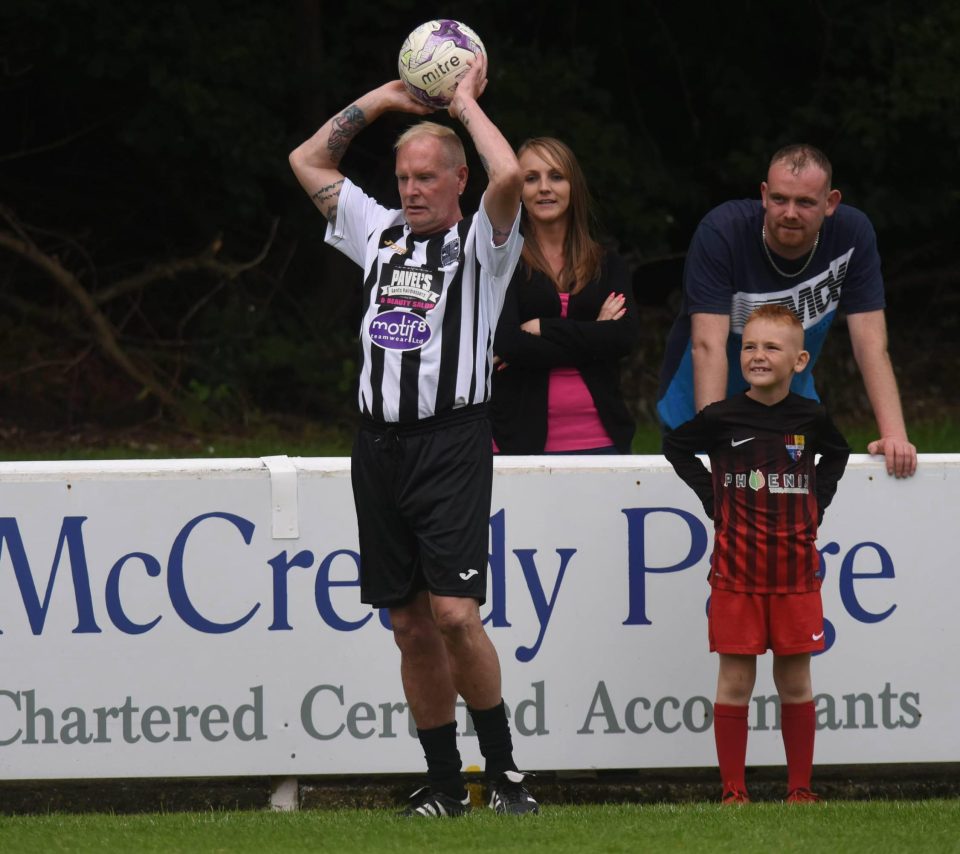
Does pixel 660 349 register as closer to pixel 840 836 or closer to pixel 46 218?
pixel 46 218

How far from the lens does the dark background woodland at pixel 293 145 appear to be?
1267 cm

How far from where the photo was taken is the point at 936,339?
616 inches

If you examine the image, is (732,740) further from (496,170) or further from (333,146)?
(333,146)

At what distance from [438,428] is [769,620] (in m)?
1.24

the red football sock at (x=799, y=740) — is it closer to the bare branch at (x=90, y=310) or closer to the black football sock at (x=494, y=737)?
the black football sock at (x=494, y=737)

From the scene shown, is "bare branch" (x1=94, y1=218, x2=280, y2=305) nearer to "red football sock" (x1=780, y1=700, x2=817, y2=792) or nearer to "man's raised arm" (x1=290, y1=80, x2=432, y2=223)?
"man's raised arm" (x1=290, y1=80, x2=432, y2=223)

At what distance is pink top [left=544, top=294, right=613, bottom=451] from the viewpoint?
231 inches

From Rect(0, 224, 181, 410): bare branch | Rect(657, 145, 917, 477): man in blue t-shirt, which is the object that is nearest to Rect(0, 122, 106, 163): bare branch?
Rect(0, 224, 181, 410): bare branch

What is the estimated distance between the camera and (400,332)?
4.65 metres

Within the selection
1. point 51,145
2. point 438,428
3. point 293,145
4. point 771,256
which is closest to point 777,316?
point 771,256

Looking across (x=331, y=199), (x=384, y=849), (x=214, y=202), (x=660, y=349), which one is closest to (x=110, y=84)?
(x=214, y=202)

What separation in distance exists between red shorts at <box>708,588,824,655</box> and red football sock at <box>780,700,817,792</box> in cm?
22

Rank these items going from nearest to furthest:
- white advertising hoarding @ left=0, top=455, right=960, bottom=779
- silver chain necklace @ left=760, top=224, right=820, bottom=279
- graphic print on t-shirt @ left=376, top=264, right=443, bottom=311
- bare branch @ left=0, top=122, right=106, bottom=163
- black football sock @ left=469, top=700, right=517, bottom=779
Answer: graphic print on t-shirt @ left=376, top=264, right=443, bottom=311
black football sock @ left=469, top=700, right=517, bottom=779
white advertising hoarding @ left=0, top=455, right=960, bottom=779
silver chain necklace @ left=760, top=224, right=820, bottom=279
bare branch @ left=0, top=122, right=106, bottom=163

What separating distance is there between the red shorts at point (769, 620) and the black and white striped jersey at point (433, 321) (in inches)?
41.0
